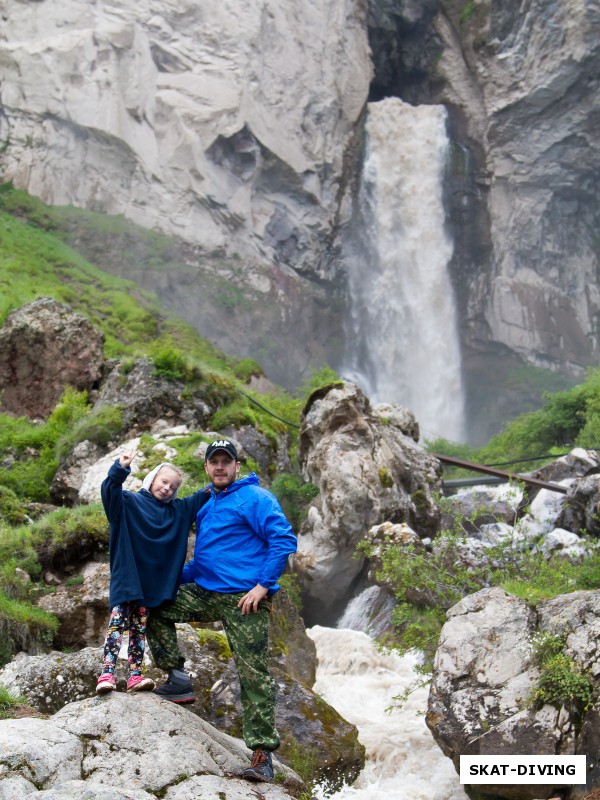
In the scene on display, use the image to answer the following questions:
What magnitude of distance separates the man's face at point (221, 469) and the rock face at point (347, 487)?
297 inches

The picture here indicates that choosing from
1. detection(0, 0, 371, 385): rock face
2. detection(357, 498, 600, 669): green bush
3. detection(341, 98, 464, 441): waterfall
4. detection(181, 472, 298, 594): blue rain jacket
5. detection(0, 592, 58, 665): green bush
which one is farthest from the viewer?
detection(341, 98, 464, 441): waterfall

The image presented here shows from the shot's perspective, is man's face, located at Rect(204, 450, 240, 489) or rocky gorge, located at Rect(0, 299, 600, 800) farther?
man's face, located at Rect(204, 450, 240, 489)

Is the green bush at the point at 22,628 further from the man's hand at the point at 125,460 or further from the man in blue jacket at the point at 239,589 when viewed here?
the man's hand at the point at 125,460

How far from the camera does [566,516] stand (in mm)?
12555

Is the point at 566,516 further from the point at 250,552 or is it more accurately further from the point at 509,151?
the point at 509,151

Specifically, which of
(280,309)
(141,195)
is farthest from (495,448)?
(141,195)

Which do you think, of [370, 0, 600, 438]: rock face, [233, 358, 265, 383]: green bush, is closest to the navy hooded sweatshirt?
[233, 358, 265, 383]: green bush

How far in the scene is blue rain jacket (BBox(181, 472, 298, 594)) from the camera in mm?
4738

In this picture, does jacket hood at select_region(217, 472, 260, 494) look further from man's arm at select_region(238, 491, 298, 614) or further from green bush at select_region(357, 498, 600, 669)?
green bush at select_region(357, 498, 600, 669)

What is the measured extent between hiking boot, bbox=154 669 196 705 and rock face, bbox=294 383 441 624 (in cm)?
745

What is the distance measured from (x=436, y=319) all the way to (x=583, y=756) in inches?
1209

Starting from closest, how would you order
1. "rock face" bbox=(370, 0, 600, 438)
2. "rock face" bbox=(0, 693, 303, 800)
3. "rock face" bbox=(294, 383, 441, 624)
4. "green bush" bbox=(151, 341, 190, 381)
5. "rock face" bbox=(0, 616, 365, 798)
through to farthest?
1. "rock face" bbox=(0, 693, 303, 800)
2. "rock face" bbox=(0, 616, 365, 798)
3. "rock face" bbox=(294, 383, 441, 624)
4. "green bush" bbox=(151, 341, 190, 381)
5. "rock face" bbox=(370, 0, 600, 438)

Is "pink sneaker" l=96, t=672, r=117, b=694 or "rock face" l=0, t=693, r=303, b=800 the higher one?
"pink sneaker" l=96, t=672, r=117, b=694

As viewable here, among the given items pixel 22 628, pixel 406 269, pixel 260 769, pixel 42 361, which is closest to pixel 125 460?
pixel 260 769
